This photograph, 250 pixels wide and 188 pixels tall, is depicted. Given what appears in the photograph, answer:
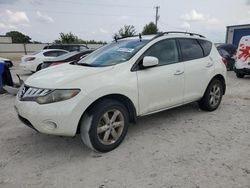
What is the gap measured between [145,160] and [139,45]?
1.87 metres

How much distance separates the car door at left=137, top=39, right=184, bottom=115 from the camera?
147 inches

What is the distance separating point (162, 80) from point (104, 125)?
1.27 meters

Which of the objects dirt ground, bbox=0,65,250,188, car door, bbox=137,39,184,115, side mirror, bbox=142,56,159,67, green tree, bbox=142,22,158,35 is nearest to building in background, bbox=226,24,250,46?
green tree, bbox=142,22,158,35

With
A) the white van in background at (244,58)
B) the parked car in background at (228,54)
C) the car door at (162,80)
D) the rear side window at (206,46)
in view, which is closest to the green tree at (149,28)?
the parked car in background at (228,54)

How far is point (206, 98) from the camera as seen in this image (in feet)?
16.4

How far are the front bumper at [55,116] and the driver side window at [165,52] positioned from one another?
1.56 m

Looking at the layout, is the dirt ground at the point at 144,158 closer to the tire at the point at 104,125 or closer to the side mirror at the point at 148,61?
the tire at the point at 104,125

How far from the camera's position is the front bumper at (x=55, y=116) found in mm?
3000

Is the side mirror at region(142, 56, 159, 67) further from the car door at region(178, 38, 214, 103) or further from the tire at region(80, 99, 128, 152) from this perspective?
the car door at region(178, 38, 214, 103)

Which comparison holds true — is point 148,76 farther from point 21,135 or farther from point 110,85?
point 21,135

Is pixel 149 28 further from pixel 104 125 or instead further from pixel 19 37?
pixel 19 37

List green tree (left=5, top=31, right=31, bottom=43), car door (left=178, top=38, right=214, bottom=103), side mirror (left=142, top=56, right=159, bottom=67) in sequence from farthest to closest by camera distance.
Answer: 1. green tree (left=5, top=31, right=31, bottom=43)
2. car door (left=178, top=38, right=214, bottom=103)
3. side mirror (left=142, top=56, right=159, bottom=67)

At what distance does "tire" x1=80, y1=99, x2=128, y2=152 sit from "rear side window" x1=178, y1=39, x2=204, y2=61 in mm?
1755

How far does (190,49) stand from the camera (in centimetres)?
462
